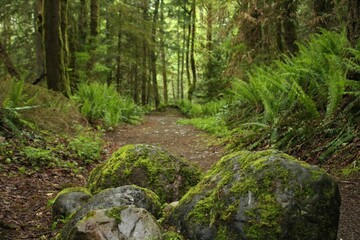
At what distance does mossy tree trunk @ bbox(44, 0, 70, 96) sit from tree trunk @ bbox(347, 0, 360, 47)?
6.93 metres

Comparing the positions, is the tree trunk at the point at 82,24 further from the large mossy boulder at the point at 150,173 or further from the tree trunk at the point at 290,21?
the large mossy boulder at the point at 150,173

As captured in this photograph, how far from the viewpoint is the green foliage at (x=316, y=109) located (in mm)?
4250

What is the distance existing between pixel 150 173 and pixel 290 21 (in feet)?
23.0

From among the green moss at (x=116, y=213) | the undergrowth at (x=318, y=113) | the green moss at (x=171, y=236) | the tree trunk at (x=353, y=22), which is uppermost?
the tree trunk at (x=353, y=22)

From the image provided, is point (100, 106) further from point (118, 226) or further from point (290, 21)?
point (118, 226)

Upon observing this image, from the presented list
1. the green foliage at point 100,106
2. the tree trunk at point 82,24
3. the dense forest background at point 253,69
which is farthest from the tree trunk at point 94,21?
the green foliage at point 100,106

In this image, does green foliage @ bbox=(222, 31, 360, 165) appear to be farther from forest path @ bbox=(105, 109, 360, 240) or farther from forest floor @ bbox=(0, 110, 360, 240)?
forest floor @ bbox=(0, 110, 360, 240)

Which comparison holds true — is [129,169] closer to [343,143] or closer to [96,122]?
[343,143]

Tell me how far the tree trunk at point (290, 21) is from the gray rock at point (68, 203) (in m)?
7.13

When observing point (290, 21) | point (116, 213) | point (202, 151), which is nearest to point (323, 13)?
point (290, 21)

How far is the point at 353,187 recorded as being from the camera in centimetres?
325

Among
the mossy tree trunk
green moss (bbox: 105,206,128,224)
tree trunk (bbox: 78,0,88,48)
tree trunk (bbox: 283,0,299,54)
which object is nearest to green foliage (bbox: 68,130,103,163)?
green moss (bbox: 105,206,128,224)

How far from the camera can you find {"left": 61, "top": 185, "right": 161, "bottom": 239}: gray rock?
2.78m

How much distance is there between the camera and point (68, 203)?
10.7 ft
